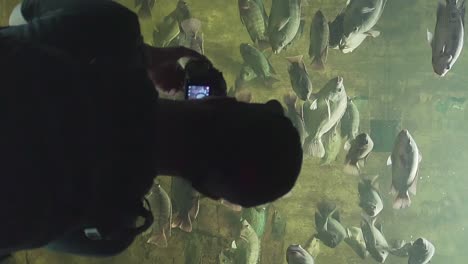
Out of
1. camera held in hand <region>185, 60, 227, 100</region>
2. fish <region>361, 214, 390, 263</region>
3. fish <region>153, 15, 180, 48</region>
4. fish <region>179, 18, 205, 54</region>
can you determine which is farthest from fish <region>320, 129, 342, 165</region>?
camera held in hand <region>185, 60, 227, 100</region>

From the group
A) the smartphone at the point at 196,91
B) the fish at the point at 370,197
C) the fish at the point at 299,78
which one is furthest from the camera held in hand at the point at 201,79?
the fish at the point at 370,197

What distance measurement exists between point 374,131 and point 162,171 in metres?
2.31

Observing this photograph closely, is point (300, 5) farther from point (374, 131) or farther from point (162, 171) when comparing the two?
point (162, 171)

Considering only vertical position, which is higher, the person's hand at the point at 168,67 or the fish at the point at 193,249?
the person's hand at the point at 168,67

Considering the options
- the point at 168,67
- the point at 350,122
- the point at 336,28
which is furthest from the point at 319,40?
the point at 168,67

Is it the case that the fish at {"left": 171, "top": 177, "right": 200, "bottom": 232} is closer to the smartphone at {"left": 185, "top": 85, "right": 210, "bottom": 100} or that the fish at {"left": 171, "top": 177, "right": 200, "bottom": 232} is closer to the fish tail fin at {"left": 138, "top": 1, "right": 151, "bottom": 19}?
the fish tail fin at {"left": 138, "top": 1, "right": 151, "bottom": 19}

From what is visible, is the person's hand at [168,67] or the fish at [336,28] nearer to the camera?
the person's hand at [168,67]

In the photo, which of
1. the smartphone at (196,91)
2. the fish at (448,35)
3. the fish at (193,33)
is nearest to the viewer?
the smartphone at (196,91)

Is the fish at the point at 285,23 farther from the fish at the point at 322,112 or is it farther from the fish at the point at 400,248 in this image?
the fish at the point at 400,248

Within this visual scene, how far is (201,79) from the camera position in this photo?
3.27 feet

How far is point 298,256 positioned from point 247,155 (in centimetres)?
226

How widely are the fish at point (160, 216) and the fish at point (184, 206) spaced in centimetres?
4

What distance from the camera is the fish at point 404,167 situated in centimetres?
286

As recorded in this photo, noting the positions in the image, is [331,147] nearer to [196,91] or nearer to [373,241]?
[373,241]
